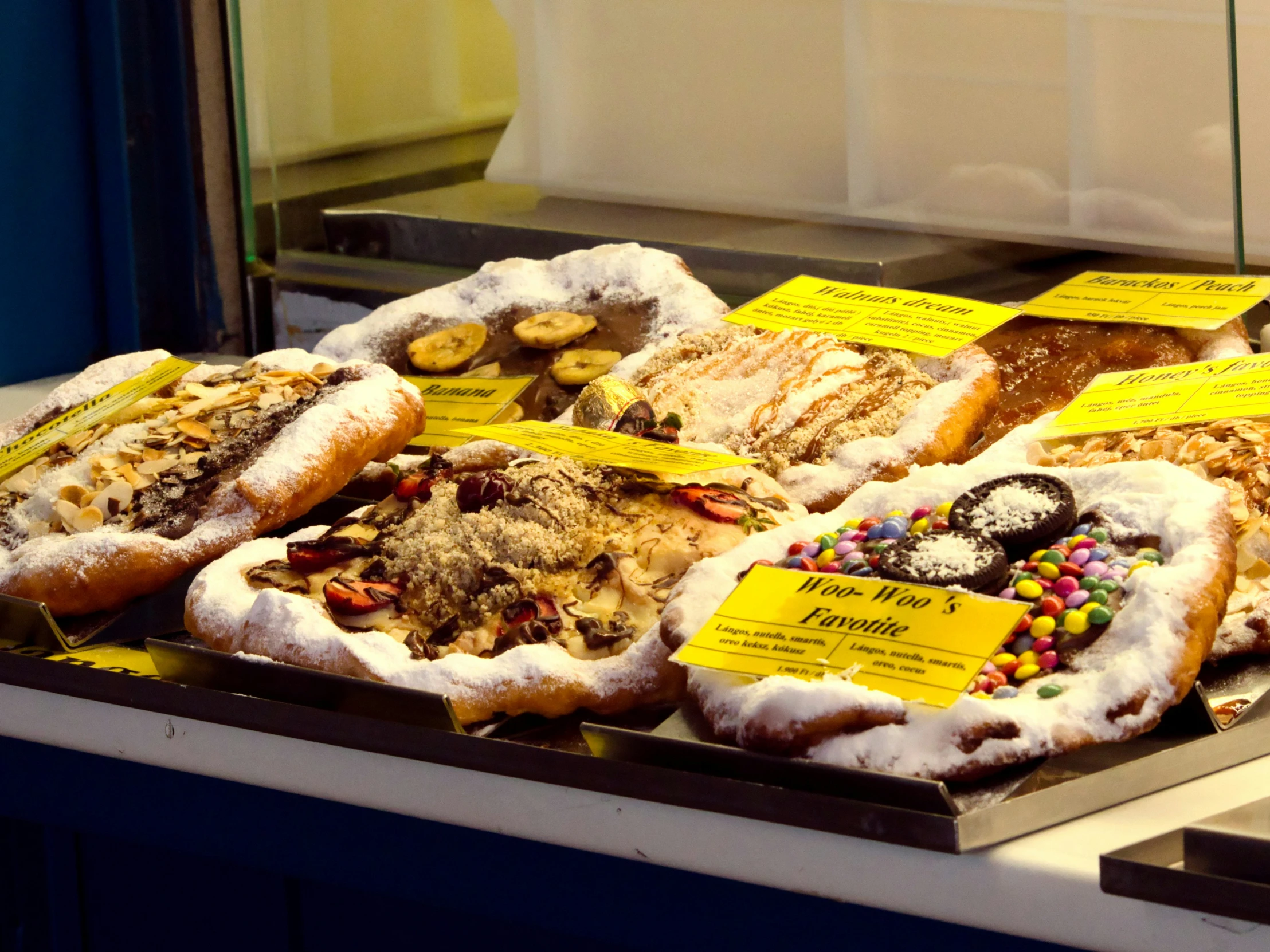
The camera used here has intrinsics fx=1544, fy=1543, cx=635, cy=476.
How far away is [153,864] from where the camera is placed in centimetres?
128

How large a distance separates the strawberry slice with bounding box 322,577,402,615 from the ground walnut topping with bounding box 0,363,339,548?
28 cm

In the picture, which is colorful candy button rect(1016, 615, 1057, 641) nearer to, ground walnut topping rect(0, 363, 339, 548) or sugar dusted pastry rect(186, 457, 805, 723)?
sugar dusted pastry rect(186, 457, 805, 723)

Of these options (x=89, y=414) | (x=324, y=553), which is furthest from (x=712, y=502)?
(x=89, y=414)

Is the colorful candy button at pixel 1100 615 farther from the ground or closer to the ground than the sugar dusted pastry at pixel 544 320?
closer to the ground

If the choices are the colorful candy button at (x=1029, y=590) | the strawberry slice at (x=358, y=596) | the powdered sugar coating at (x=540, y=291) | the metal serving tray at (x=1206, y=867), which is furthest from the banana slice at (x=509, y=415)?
the metal serving tray at (x=1206, y=867)

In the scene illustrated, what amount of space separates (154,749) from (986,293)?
111cm

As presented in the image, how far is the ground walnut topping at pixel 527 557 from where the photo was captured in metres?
1.15

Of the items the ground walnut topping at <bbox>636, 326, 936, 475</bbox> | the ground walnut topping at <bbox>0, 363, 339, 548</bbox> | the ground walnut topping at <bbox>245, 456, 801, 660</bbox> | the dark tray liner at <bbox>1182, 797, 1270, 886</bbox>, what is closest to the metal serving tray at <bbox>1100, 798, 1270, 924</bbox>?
the dark tray liner at <bbox>1182, 797, 1270, 886</bbox>

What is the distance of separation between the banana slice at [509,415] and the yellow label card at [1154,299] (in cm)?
57

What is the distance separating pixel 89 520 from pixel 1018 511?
34.0 inches

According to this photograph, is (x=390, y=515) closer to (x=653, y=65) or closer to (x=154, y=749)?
(x=154, y=749)

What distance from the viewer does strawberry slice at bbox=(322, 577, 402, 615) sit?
1186 millimetres

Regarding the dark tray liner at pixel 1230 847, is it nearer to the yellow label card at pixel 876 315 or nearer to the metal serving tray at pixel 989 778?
the metal serving tray at pixel 989 778

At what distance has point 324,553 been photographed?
4.20 feet
